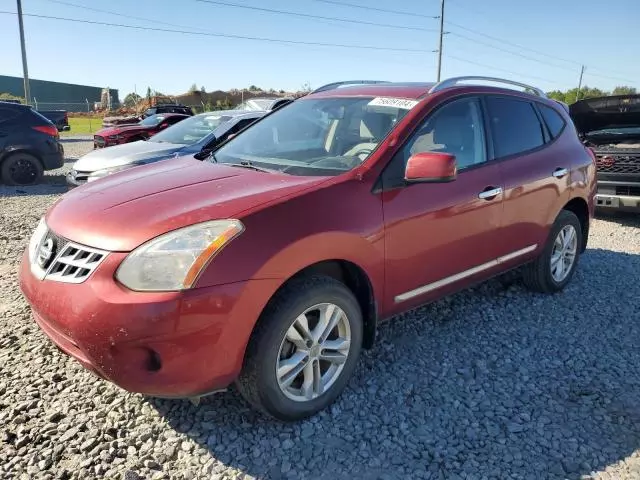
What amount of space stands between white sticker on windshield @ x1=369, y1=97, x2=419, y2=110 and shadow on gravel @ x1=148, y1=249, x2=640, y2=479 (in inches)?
63.0

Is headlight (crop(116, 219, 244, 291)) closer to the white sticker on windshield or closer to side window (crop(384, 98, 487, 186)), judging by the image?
side window (crop(384, 98, 487, 186))

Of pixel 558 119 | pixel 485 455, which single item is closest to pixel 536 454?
pixel 485 455

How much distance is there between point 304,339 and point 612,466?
1.59 metres

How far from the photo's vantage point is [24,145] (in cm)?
1027

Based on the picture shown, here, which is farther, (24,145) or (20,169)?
(20,169)

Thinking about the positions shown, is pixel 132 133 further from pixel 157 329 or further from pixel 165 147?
pixel 157 329

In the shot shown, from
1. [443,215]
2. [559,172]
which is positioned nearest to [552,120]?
[559,172]

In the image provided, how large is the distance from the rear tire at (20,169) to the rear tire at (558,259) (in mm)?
9756

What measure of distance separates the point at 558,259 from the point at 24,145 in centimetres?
994

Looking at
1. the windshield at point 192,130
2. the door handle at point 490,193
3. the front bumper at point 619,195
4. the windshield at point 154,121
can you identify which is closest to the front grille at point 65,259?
the door handle at point 490,193

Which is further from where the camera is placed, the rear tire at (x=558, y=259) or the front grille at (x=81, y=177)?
the front grille at (x=81, y=177)

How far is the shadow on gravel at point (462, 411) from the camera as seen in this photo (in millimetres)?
2479

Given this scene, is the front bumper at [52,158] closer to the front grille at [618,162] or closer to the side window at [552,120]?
the side window at [552,120]

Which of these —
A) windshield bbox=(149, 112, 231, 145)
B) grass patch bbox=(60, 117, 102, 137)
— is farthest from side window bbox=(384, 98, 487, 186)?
grass patch bbox=(60, 117, 102, 137)
